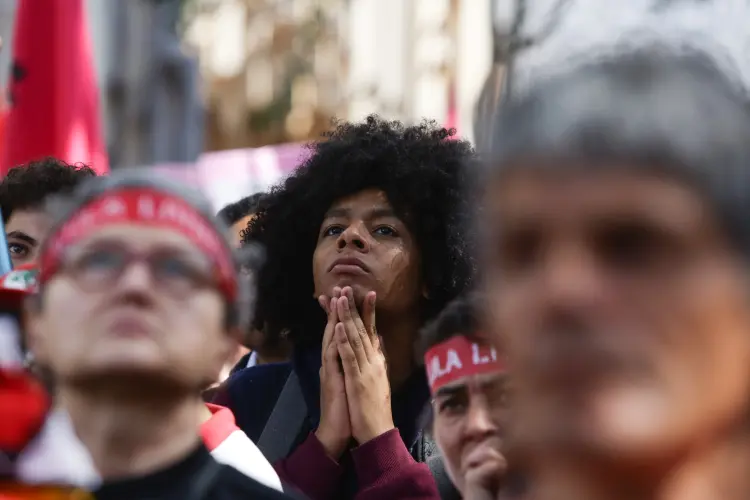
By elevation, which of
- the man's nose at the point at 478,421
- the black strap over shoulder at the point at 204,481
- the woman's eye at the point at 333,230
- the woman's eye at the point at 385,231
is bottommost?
the black strap over shoulder at the point at 204,481

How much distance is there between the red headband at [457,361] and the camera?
2303 millimetres

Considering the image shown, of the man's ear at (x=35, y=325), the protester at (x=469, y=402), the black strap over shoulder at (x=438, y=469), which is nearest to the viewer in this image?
the man's ear at (x=35, y=325)

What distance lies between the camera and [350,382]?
2959mm

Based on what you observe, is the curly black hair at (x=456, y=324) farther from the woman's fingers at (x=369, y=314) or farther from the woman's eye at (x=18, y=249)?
the woman's eye at (x=18, y=249)

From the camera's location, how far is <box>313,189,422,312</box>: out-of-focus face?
322 cm

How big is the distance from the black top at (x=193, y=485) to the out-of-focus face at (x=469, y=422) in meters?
0.39

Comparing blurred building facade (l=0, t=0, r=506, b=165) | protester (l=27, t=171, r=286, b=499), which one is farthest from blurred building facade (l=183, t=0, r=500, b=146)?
protester (l=27, t=171, r=286, b=499)

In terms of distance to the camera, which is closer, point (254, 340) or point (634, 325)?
point (634, 325)

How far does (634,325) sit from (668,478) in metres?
0.18

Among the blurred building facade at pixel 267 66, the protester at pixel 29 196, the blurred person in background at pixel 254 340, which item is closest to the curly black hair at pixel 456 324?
the blurred person in background at pixel 254 340

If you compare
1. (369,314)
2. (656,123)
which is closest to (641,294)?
(656,123)

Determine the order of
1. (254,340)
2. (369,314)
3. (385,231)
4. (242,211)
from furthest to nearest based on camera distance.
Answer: (242,211), (254,340), (385,231), (369,314)

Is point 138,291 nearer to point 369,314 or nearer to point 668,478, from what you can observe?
point 668,478

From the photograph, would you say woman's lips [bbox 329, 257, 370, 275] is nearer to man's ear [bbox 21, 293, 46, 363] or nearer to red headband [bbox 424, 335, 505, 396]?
red headband [bbox 424, 335, 505, 396]
